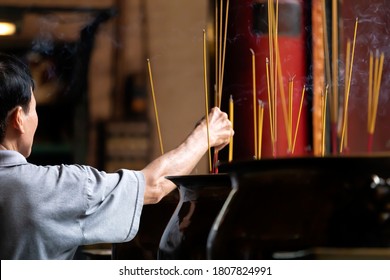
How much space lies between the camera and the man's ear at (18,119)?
173cm

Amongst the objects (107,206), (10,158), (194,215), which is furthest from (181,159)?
(194,215)

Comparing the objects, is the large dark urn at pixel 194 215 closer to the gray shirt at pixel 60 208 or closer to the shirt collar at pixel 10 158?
the gray shirt at pixel 60 208

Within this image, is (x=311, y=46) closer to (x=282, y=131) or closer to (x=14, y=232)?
(x=282, y=131)

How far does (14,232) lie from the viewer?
162 cm

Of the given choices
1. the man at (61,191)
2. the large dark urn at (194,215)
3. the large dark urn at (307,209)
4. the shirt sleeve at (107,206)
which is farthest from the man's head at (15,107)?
the large dark urn at (307,209)

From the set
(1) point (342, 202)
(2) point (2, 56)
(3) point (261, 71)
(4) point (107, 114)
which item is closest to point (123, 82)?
(4) point (107, 114)

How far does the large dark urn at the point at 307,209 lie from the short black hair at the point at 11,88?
35.4 inches

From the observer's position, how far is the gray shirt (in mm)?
1620

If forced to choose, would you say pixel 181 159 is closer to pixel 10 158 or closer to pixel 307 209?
pixel 10 158

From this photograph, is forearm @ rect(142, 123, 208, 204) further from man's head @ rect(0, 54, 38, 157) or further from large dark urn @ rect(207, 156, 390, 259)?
large dark urn @ rect(207, 156, 390, 259)

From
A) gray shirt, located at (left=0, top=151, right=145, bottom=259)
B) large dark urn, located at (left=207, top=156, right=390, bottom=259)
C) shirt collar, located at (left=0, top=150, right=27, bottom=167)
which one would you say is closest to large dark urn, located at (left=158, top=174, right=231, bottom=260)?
large dark urn, located at (left=207, top=156, right=390, bottom=259)

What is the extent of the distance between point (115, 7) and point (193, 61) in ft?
1.70

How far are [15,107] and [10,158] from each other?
0.37 feet
